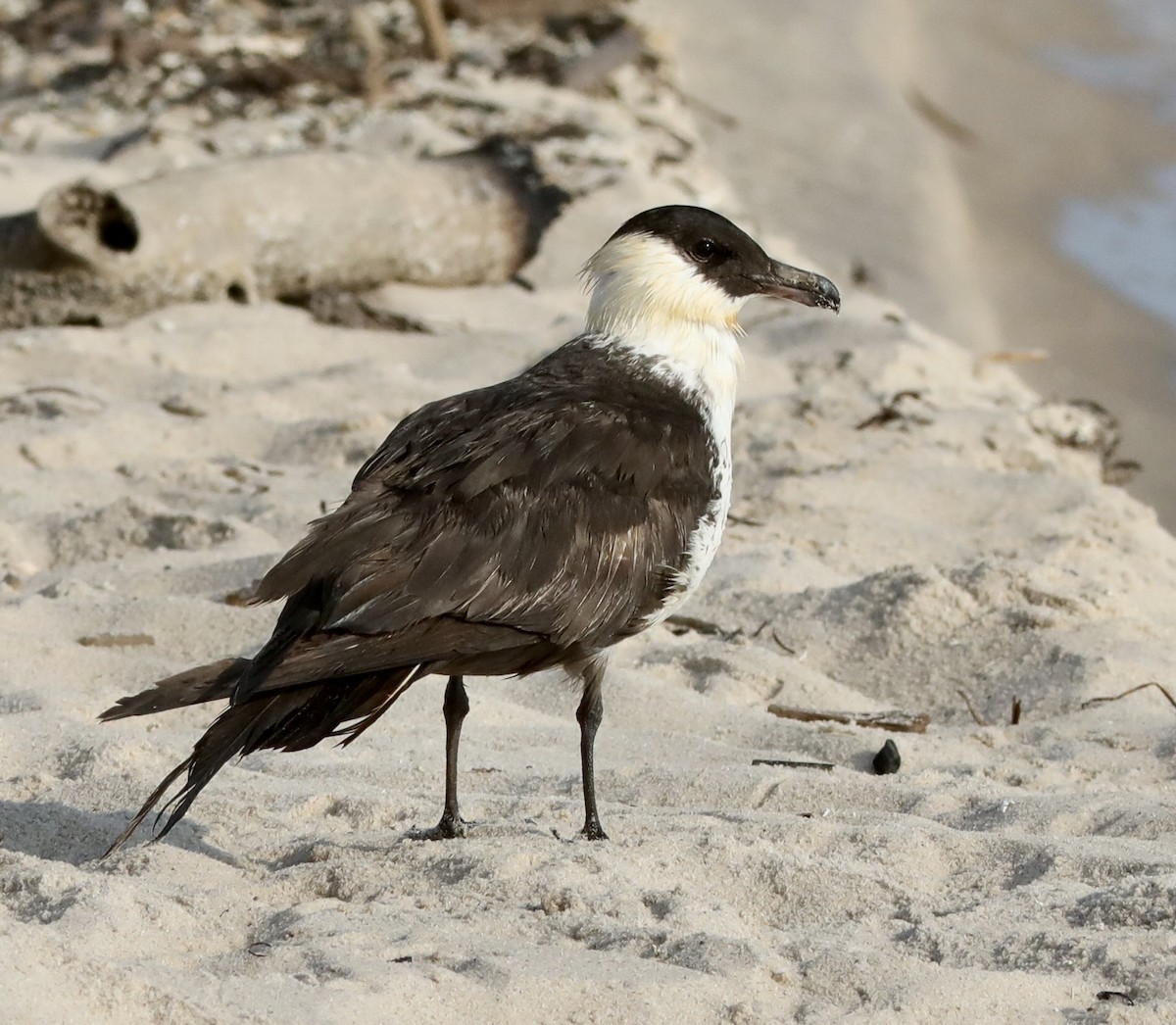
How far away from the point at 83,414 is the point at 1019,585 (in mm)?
3633

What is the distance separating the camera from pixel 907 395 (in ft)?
24.7

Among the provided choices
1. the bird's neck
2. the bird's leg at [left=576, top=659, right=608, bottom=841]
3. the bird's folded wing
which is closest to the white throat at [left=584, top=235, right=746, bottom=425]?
the bird's neck

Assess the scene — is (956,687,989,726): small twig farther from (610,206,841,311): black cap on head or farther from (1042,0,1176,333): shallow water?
(1042,0,1176,333): shallow water

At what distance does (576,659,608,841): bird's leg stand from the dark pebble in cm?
87

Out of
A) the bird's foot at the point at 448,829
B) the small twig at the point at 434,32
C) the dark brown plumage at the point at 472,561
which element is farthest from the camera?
the small twig at the point at 434,32

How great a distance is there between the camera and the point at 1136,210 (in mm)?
15391

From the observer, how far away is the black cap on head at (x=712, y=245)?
487cm

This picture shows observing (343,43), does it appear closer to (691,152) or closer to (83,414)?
(691,152)

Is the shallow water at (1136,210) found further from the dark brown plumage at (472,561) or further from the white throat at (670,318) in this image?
the dark brown plumage at (472,561)

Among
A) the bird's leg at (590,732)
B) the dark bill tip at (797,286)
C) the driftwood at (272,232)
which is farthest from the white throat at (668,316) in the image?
the driftwood at (272,232)

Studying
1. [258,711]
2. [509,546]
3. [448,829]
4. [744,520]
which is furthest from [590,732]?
[744,520]

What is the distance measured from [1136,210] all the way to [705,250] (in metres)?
11.6

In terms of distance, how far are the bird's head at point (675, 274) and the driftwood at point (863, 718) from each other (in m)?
1.12

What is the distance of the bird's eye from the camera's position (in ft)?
16.0
